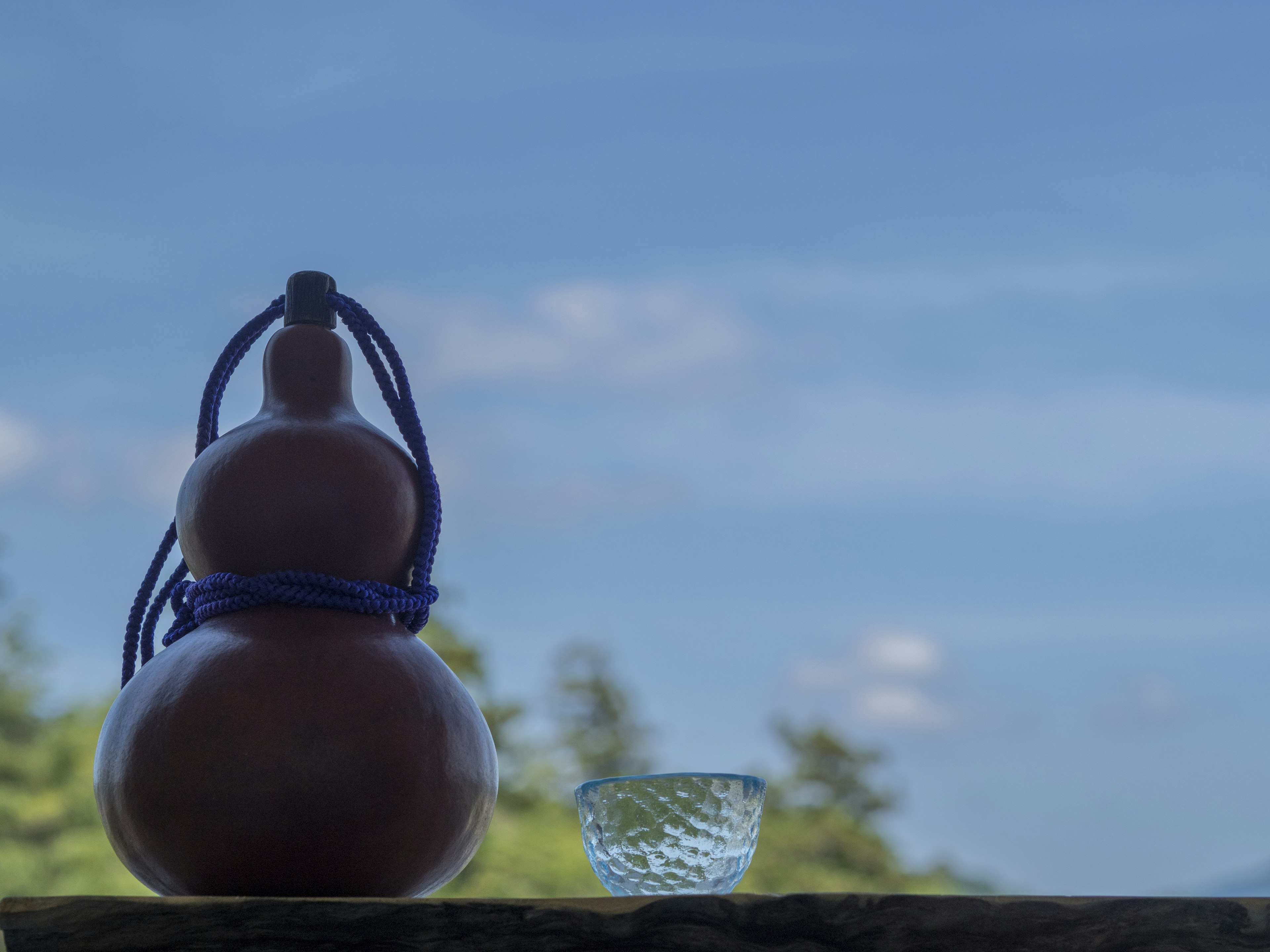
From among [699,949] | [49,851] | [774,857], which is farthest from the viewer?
[774,857]

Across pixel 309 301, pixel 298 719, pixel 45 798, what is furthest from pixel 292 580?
pixel 45 798

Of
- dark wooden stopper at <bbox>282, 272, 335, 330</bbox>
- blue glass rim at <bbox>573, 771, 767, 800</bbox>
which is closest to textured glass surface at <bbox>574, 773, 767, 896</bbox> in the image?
blue glass rim at <bbox>573, 771, 767, 800</bbox>

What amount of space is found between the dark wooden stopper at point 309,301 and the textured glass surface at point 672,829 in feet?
1.06

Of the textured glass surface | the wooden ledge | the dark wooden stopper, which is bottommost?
the wooden ledge

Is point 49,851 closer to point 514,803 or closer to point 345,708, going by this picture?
point 514,803

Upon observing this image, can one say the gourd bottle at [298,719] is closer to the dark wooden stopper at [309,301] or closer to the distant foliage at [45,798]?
the dark wooden stopper at [309,301]

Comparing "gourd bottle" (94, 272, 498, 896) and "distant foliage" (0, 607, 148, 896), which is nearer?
"gourd bottle" (94, 272, 498, 896)

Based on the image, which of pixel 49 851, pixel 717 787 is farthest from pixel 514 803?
pixel 717 787

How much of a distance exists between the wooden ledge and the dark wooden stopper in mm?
366

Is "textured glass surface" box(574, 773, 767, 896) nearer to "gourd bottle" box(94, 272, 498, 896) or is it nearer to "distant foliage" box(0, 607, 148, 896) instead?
"gourd bottle" box(94, 272, 498, 896)

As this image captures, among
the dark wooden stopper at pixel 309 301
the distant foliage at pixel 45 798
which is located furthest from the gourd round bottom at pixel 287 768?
the distant foliage at pixel 45 798

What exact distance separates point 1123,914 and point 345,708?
35cm

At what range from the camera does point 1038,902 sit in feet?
1.63

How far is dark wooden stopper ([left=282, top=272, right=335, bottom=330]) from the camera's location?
740mm
